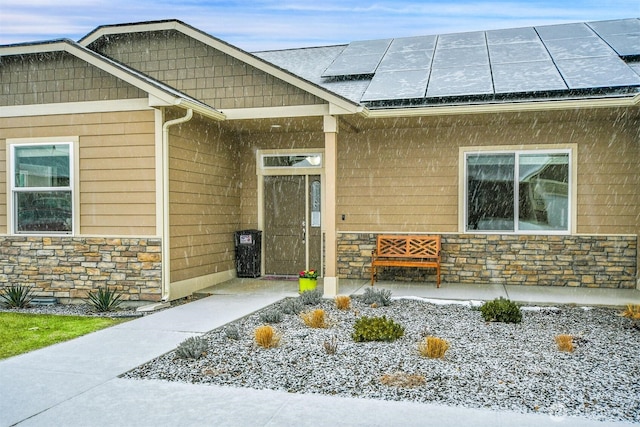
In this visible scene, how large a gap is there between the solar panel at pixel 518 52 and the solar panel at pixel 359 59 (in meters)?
2.28

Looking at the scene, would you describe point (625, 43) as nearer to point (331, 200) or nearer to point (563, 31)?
point (563, 31)

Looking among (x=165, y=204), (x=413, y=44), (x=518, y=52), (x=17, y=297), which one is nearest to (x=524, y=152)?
(x=518, y=52)

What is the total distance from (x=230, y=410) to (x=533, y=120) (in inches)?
290

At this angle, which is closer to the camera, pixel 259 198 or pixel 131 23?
pixel 131 23

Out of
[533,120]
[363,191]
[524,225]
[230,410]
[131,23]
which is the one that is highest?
[131,23]

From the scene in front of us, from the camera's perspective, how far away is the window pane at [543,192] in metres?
9.18

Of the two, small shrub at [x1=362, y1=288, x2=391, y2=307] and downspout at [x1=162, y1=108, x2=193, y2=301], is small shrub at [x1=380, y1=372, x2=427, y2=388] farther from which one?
downspout at [x1=162, y1=108, x2=193, y2=301]

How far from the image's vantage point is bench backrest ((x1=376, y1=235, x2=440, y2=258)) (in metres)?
9.39

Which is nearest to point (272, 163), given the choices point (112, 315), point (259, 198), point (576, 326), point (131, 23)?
point (259, 198)

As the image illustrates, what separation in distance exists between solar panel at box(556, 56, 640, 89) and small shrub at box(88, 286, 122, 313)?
7.52 meters

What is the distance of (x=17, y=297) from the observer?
7.92 metres

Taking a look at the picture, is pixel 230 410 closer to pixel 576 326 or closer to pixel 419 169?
pixel 576 326

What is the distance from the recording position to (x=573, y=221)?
29.8ft

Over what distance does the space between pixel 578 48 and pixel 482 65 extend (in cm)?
201
